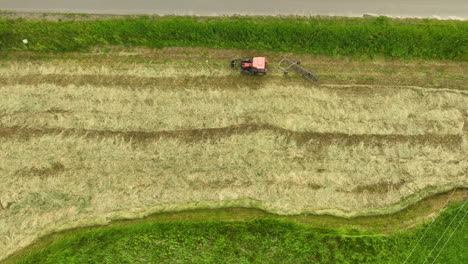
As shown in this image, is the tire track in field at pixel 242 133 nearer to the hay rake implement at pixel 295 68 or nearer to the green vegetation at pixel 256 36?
the hay rake implement at pixel 295 68

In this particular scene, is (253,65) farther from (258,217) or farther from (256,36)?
(258,217)

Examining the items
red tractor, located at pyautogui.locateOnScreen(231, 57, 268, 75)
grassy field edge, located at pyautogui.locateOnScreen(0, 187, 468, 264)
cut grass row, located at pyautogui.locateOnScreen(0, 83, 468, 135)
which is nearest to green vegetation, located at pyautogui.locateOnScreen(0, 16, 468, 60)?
red tractor, located at pyautogui.locateOnScreen(231, 57, 268, 75)

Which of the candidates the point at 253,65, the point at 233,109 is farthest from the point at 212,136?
the point at 253,65

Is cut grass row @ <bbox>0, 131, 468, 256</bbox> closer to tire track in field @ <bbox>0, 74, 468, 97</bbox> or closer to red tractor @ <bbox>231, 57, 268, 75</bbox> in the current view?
tire track in field @ <bbox>0, 74, 468, 97</bbox>

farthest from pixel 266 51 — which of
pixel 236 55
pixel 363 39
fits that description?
pixel 363 39

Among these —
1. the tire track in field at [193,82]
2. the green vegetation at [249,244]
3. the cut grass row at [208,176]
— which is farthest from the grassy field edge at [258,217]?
the tire track in field at [193,82]
